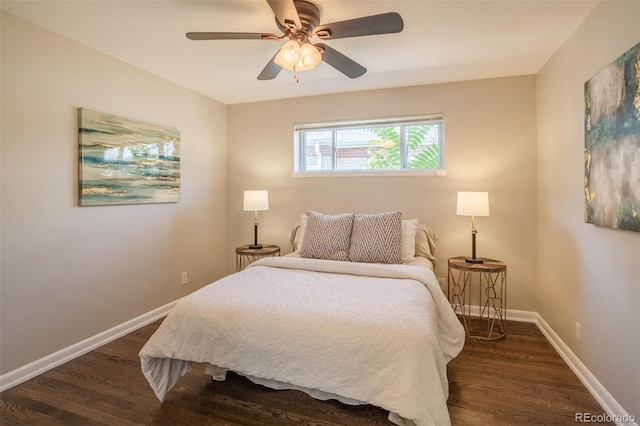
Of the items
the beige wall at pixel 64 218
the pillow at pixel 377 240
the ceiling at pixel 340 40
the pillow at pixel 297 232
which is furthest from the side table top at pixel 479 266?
the beige wall at pixel 64 218

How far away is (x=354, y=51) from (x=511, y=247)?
7.63 ft

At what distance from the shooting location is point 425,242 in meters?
2.88

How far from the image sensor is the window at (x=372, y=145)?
3.25 m

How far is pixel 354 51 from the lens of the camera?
2441 mm

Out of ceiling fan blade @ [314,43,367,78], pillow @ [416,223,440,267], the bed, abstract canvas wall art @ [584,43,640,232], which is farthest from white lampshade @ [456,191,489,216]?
ceiling fan blade @ [314,43,367,78]

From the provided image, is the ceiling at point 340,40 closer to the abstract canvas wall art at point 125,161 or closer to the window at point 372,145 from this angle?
the window at point 372,145

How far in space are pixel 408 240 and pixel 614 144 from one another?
1.47 meters

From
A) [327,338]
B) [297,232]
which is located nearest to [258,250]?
[297,232]

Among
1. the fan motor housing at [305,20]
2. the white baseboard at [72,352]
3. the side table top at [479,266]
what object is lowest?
the white baseboard at [72,352]

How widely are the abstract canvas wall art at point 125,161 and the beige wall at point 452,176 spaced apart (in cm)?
109

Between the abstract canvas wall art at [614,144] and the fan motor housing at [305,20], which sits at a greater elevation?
the fan motor housing at [305,20]

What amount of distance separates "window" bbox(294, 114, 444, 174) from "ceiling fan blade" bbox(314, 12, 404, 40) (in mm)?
1653

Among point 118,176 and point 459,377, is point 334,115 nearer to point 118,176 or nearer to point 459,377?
point 118,176

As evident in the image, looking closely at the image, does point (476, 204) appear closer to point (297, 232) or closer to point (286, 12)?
point (297, 232)
